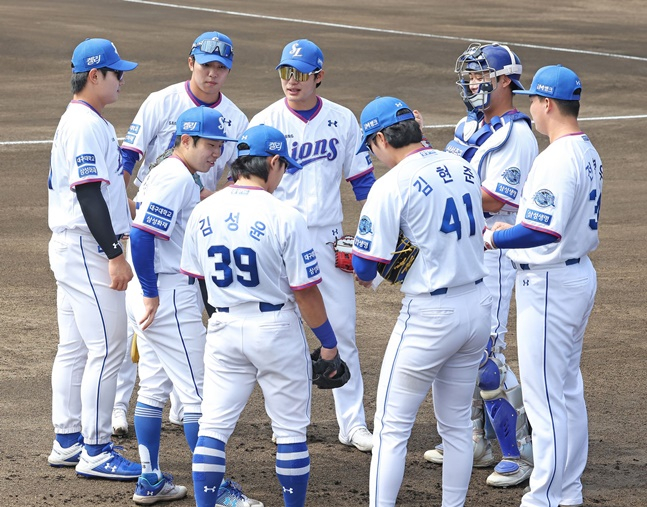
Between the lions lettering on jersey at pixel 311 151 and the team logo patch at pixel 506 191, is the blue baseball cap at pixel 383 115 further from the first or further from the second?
the lions lettering on jersey at pixel 311 151

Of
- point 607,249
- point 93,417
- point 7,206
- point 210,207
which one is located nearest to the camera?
point 210,207

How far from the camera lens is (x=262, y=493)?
20.0 feet

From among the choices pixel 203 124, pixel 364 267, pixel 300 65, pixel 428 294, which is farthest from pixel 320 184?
pixel 428 294

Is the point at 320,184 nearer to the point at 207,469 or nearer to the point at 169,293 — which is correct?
the point at 169,293

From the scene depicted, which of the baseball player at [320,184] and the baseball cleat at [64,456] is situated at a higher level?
the baseball player at [320,184]

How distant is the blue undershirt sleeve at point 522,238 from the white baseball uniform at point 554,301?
49 millimetres

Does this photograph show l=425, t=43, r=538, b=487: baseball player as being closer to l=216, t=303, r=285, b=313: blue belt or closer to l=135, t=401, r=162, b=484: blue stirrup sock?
l=216, t=303, r=285, b=313: blue belt

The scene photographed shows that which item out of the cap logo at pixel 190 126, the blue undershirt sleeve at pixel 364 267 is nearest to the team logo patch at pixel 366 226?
the blue undershirt sleeve at pixel 364 267

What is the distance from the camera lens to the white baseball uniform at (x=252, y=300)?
5094mm

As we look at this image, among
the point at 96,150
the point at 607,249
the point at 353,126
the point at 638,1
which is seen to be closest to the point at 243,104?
the point at 607,249

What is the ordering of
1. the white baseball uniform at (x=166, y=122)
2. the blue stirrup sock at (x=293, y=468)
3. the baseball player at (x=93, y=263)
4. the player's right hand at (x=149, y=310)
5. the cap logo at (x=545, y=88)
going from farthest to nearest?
the white baseball uniform at (x=166, y=122)
the baseball player at (x=93, y=263)
the player's right hand at (x=149, y=310)
the cap logo at (x=545, y=88)
the blue stirrup sock at (x=293, y=468)

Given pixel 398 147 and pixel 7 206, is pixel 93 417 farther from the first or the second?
pixel 7 206

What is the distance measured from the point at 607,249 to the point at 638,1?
2192 cm

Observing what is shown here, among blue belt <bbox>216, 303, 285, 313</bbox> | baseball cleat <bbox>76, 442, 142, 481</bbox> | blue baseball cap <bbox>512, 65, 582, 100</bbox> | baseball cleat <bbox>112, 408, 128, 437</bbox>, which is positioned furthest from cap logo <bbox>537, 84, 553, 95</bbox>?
baseball cleat <bbox>112, 408, 128, 437</bbox>
